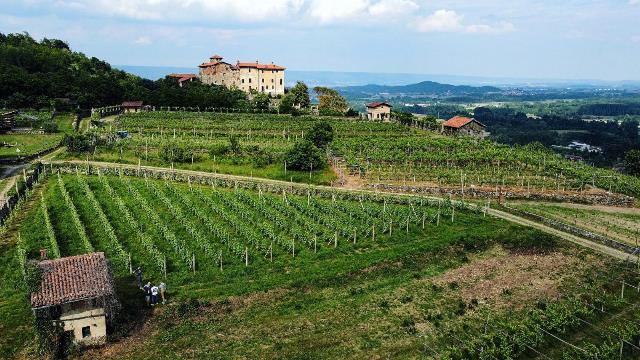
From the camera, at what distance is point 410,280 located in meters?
29.5

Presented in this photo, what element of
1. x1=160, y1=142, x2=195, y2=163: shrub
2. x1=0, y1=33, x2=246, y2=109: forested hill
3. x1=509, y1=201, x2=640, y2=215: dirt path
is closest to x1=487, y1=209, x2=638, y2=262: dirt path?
x1=509, y1=201, x2=640, y2=215: dirt path

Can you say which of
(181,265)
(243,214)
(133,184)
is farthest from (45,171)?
Answer: (181,265)

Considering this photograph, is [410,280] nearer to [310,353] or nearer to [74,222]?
[310,353]

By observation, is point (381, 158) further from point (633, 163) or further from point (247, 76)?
point (247, 76)

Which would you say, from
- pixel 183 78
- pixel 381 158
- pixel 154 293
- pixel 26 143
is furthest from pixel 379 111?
pixel 154 293

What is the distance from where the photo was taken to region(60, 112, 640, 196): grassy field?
5203cm

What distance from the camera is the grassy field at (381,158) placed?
52.0 m

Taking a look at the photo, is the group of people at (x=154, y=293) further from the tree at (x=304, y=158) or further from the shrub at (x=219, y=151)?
the shrub at (x=219, y=151)

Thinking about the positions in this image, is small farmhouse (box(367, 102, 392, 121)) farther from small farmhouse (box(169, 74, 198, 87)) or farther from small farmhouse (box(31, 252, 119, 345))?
small farmhouse (box(31, 252, 119, 345))

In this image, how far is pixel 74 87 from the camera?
304 ft

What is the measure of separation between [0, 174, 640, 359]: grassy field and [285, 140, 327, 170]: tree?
9.96 meters

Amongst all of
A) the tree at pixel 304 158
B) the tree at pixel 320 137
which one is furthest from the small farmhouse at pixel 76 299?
the tree at pixel 320 137

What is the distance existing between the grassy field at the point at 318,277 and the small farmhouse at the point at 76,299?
116cm

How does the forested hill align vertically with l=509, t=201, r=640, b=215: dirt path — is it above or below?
above
